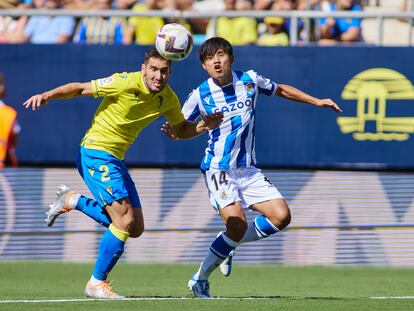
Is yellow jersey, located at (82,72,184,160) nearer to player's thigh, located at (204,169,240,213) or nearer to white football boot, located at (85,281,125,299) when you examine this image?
player's thigh, located at (204,169,240,213)

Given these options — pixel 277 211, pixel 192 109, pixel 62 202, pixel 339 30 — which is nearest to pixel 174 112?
pixel 192 109

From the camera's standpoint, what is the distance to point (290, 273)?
1237 centimetres

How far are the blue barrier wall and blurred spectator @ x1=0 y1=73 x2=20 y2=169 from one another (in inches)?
32.2

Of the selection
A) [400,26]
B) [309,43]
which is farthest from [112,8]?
[400,26]

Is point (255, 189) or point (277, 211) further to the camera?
point (255, 189)

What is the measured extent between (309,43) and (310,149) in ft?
4.83

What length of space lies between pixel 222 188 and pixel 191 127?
0.71 m

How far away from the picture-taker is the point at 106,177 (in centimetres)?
879

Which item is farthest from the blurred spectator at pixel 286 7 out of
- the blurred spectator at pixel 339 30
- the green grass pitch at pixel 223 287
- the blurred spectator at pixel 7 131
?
the blurred spectator at pixel 7 131

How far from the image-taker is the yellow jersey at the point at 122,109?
8.81m

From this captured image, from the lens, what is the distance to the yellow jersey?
8812mm

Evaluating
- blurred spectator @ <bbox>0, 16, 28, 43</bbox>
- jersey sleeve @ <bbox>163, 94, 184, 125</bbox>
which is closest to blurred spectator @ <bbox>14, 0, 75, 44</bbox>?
blurred spectator @ <bbox>0, 16, 28, 43</bbox>

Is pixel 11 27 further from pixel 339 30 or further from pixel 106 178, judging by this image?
pixel 106 178

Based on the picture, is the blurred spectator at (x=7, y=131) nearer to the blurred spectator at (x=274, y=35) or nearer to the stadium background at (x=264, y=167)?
the stadium background at (x=264, y=167)
